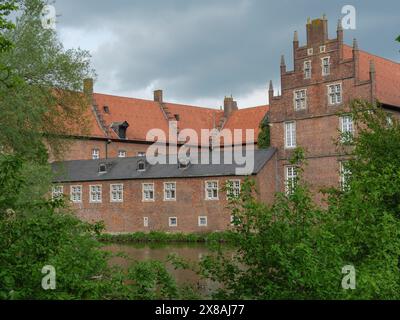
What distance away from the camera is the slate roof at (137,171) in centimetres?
3775

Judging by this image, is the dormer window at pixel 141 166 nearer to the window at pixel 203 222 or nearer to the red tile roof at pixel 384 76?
the window at pixel 203 222

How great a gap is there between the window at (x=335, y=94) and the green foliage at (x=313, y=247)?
28.7 m

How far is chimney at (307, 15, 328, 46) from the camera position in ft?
122

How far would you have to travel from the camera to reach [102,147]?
52.8m

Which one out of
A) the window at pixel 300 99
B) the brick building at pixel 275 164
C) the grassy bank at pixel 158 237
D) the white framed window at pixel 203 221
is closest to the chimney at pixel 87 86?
the brick building at pixel 275 164

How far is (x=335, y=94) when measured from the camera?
3659 centimetres

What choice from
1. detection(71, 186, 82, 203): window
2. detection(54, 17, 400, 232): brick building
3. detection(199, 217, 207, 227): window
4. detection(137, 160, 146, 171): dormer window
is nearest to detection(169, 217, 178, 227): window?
detection(54, 17, 400, 232): brick building

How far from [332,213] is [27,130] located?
15177 millimetres

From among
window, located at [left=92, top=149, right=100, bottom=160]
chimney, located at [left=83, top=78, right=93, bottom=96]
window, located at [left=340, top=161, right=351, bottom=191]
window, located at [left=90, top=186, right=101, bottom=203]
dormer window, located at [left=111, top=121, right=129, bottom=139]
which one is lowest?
window, located at [left=90, top=186, right=101, bottom=203]

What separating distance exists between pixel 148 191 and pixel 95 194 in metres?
4.63

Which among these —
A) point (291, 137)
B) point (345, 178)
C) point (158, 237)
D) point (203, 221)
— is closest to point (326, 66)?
point (291, 137)

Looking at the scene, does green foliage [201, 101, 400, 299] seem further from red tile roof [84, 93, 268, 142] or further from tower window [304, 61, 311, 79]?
red tile roof [84, 93, 268, 142]

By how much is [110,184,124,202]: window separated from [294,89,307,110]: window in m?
13.1
